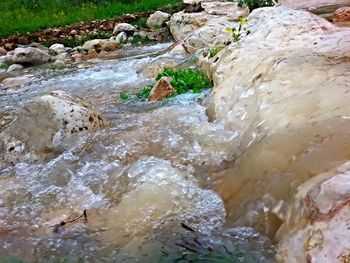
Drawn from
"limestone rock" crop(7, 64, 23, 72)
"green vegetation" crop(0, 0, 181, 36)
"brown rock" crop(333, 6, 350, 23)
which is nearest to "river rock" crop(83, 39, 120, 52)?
"limestone rock" crop(7, 64, 23, 72)

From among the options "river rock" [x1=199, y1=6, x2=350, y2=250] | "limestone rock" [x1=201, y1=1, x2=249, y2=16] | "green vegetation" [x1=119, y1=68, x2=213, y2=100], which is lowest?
"limestone rock" [x1=201, y1=1, x2=249, y2=16]

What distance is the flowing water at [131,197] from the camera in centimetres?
307

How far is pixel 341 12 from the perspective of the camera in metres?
8.94

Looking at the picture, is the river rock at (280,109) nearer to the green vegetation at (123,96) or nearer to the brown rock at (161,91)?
the brown rock at (161,91)

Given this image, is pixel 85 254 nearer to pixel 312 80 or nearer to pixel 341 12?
pixel 312 80

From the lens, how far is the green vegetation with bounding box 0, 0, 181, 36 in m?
19.2

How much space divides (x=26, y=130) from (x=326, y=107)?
3412 mm

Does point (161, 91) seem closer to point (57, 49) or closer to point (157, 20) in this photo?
point (57, 49)

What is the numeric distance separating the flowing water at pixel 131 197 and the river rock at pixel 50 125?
6.6 inches

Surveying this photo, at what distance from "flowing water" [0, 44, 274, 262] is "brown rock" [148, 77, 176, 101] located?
2.61 ft

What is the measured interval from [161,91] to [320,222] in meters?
4.68

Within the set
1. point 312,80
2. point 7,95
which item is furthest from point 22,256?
point 7,95

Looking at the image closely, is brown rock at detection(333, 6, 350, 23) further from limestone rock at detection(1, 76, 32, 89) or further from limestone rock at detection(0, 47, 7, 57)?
limestone rock at detection(0, 47, 7, 57)

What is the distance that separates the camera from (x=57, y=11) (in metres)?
22.1
